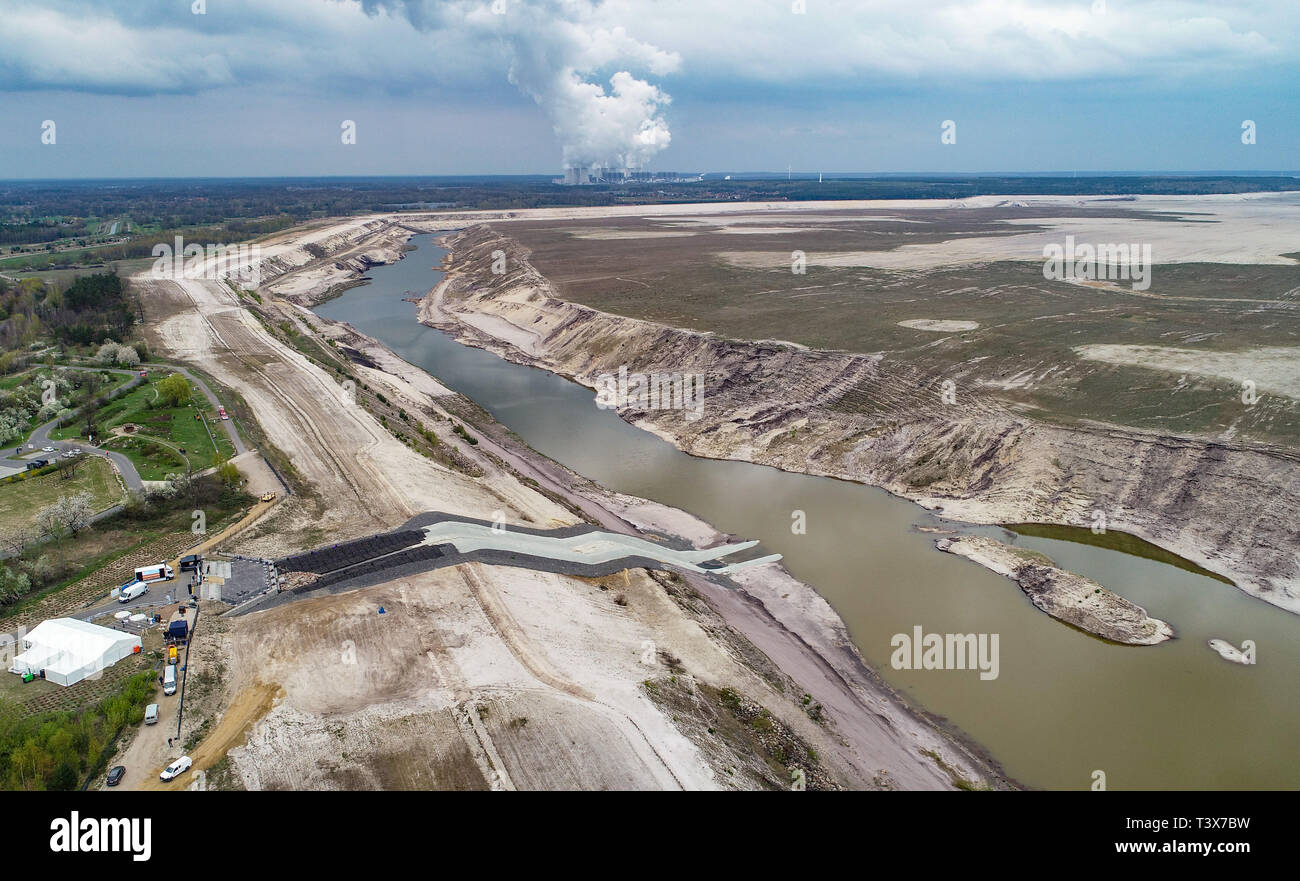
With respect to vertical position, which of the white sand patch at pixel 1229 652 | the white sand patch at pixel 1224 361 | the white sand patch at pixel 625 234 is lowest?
the white sand patch at pixel 1229 652

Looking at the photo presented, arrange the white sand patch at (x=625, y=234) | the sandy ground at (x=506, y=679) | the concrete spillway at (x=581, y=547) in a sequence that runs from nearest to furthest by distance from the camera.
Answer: the sandy ground at (x=506, y=679) < the concrete spillway at (x=581, y=547) < the white sand patch at (x=625, y=234)

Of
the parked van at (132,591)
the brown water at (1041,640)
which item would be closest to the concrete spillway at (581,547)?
the brown water at (1041,640)

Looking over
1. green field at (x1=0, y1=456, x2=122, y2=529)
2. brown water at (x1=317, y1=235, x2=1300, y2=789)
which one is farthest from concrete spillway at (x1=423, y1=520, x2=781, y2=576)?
green field at (x1=0, y1=456, x2=122, y2=529)

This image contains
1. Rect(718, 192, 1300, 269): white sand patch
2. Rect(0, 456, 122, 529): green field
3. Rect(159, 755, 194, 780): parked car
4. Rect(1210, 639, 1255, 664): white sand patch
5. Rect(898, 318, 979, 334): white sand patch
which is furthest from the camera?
Rect(718, 192, 1300, 269): white sand patch

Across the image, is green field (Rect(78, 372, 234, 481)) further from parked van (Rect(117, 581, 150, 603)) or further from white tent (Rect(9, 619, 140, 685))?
white tent (Rect(9, 619, 140, 685))

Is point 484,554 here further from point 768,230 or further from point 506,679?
point 768,230

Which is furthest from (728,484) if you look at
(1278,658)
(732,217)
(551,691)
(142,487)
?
(732,217)

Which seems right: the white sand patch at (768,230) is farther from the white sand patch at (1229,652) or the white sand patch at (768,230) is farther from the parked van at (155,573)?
the parked van at (155,573)
